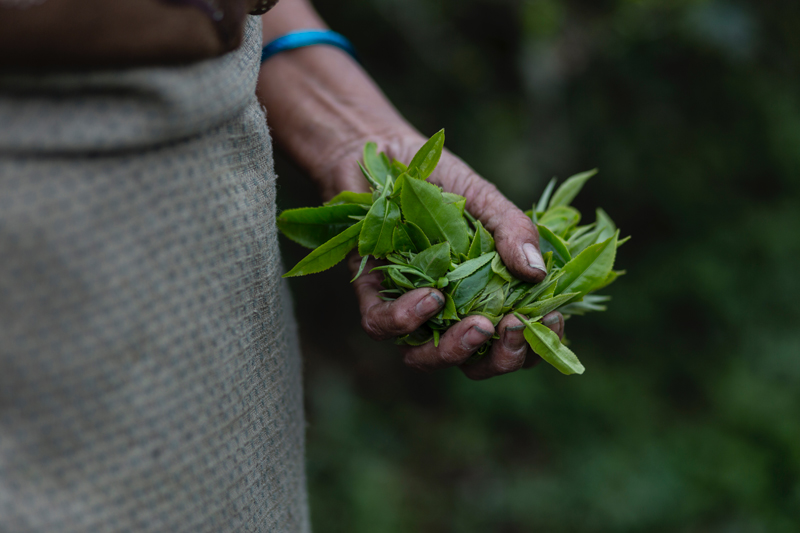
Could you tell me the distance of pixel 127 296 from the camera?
531mm

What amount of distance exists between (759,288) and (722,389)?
1.68ft

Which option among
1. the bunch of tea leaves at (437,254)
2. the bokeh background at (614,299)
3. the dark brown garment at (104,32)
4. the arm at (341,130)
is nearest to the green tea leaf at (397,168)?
the bunch of tea leaves at (437,254)

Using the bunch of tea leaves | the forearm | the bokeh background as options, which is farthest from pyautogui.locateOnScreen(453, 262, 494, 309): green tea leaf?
the bokeh background

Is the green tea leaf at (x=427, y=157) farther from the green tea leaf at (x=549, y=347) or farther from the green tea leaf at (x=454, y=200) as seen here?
the green tea leaf at (x=549, y=347)

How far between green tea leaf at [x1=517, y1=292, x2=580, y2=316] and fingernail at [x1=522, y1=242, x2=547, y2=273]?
1.6 inches

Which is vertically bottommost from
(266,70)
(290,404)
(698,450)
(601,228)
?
(698,450)

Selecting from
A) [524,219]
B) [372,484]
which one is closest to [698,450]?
[372,484]

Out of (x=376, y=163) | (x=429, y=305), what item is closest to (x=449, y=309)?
(x=429, y=305)

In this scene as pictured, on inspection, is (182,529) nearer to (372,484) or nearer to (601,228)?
(601,228)

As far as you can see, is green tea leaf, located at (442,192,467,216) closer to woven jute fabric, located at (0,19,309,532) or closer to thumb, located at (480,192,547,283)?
thumb, located at (480,192,547,283)

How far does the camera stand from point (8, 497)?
501 mm

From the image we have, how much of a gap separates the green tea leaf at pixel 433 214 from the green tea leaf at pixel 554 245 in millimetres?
140

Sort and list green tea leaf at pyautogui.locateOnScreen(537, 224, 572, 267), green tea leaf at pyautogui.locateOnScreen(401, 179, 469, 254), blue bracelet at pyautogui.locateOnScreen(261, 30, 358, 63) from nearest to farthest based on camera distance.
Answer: green tea leaf at pyautogui.locateOnScreen(401, 179, 469, 254), green tea leaf at pyautogui.locateOnScreen(537, 224, 572, 267), blue bracelet at pyautogui.locateOnScreen(261, 30, 358, 63)

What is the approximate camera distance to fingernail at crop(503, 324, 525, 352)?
0.78 m
